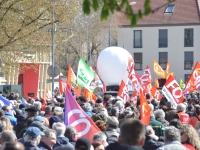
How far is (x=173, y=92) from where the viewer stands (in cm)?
1900

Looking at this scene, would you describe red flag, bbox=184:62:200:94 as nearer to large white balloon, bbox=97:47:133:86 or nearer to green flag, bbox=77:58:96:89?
green flag, bbox=77:58:96:89

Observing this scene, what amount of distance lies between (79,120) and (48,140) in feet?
5.65

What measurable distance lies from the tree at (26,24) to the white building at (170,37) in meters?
40.7

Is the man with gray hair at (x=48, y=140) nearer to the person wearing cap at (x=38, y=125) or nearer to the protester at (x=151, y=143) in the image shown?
the person wearing cap at (x=38, y=125)

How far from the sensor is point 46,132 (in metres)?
8.71

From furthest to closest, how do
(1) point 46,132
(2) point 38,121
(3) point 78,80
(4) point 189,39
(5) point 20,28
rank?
(4) point 189,39 < (5) point 20,28 < (3) point 78,80 < (2) point 38,121 < (1) point 46,132

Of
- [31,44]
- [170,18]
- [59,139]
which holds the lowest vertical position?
[59,139]

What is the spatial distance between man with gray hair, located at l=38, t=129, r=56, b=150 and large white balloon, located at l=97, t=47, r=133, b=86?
80.6ft

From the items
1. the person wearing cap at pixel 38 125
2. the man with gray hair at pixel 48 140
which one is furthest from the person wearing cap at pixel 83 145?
the person wearing cap at pixel 38 125

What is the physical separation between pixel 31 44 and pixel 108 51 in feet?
34.4

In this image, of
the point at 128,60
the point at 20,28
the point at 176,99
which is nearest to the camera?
the point at 176,99

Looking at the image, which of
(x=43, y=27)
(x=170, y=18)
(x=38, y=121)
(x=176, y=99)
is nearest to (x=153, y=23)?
(x=170, y=18)

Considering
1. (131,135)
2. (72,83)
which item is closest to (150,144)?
(131,135)

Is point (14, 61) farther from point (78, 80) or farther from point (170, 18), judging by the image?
point (170, 18)
